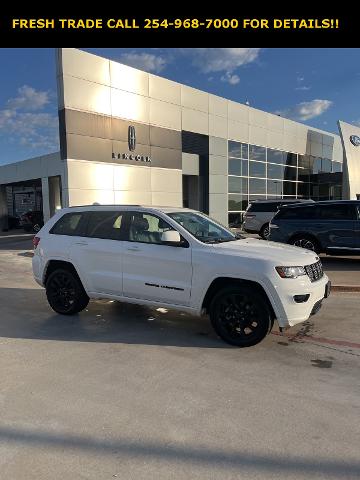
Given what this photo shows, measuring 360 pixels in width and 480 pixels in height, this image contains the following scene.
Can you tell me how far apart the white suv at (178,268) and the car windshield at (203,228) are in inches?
0.8

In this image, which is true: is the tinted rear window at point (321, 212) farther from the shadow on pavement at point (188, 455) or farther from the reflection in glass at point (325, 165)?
the reflection in glass at point (325, 165)

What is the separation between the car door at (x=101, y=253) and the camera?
570cm

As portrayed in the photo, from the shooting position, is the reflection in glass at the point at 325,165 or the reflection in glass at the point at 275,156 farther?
the reflection in glass at the point at 325,165

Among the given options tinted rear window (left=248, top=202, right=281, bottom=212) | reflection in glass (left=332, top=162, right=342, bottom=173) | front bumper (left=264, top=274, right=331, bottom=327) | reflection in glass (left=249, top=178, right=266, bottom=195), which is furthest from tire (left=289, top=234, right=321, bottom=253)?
reflection in glass (left=332, top=162, right=342, bottom=173)

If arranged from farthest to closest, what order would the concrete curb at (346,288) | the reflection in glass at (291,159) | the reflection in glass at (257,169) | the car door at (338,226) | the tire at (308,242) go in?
the reflection in glass at (291,159)
the reflection in glass at (257,169)
the tire at (308,242)
the car door at (338,226)
the concrete curb at (346,288)

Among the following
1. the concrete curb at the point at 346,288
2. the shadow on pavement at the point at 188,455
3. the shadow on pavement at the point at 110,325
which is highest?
the concrete curb at the point at 346,288

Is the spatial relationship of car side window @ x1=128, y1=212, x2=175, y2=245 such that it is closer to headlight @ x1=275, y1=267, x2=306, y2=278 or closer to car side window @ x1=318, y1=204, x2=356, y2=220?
headlight @ x1=275, y1=267, x2=306, y2=278

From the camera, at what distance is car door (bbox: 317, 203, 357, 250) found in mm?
10211

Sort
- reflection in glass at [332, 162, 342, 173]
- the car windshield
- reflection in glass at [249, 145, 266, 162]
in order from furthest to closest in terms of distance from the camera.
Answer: reflection in glass at [332, 162, 342, 173]
reflection in glass at [249, 145, 266, 162]
the car windshield

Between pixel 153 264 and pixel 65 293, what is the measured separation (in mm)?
1798

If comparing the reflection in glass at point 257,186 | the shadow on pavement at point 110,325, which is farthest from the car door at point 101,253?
the reflection in glass at point 257,186

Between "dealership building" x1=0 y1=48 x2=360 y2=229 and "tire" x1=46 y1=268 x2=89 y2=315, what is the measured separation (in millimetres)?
9072

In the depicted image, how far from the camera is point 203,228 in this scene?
222 inches

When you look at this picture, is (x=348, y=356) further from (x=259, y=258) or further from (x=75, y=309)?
(x=75, y=309)
